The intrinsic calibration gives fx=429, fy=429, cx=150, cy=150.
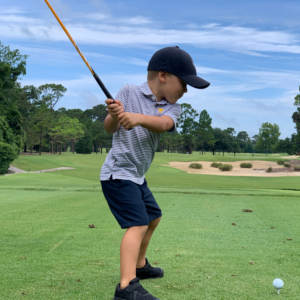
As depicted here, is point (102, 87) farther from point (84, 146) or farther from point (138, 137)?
point (84, 146)

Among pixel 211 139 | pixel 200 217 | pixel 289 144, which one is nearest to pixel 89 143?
pixel 211 139

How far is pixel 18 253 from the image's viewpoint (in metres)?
4.47

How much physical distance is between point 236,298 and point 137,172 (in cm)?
118

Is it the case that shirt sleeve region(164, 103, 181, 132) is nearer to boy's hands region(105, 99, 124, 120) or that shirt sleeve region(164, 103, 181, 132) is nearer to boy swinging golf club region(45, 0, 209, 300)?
boy swinging golf club region(45, 0, 209, 300)

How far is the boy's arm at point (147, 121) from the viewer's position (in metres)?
2.94

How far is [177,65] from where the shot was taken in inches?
131

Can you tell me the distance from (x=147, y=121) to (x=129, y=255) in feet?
3.29

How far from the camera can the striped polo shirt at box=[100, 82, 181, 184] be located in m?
3.31

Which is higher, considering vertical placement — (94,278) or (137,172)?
(137,172)

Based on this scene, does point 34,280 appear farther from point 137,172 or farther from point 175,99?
point 175,99

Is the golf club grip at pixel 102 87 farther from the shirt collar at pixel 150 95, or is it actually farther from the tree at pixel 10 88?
the tree at pixel 10 88

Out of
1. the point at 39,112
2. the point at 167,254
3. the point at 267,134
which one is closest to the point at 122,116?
the point at 167,254

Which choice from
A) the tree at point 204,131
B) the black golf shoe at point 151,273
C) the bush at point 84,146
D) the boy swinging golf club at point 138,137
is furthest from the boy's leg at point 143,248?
the tree at point 204,131

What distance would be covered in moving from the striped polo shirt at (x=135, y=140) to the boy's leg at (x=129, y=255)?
1.36ft
